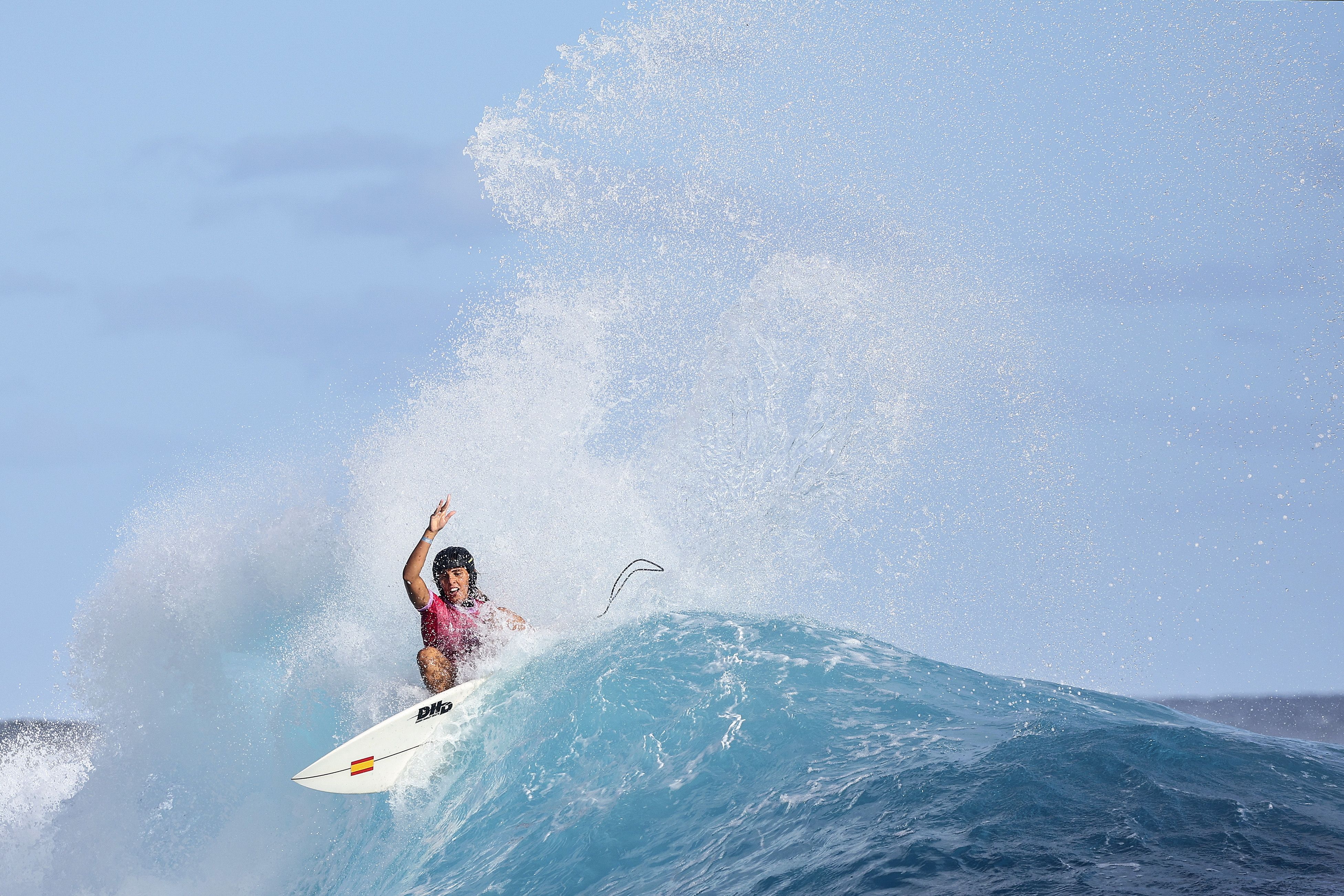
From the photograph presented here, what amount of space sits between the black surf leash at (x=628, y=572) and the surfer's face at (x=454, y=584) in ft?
7.49

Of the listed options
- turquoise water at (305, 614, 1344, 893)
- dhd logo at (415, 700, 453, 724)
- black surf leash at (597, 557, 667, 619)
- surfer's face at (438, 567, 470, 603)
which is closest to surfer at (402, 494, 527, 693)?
surfer's face at (438, 567, 470, 603)

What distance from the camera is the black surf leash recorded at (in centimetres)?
992

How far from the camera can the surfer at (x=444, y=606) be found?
755cm

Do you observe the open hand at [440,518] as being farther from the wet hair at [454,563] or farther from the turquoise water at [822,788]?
the turquoise water at [822,788]

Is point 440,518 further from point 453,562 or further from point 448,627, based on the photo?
point 448,627

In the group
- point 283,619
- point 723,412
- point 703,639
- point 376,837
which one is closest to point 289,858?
point 376,837

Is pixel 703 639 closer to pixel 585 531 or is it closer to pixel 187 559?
pixel 585 531

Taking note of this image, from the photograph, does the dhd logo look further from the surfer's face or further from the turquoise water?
the surfer's face

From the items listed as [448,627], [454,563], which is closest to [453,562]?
[454,563]

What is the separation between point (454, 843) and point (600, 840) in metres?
1.40

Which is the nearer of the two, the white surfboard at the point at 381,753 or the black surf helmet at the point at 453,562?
the white surfboard at the point at 381,753

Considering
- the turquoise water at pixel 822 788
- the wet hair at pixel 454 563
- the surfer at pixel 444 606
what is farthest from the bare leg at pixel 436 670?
the wet hair at pixel 454 563

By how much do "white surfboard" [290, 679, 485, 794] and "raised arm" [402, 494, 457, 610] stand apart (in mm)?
760

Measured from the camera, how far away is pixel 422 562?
7480 millimetres
